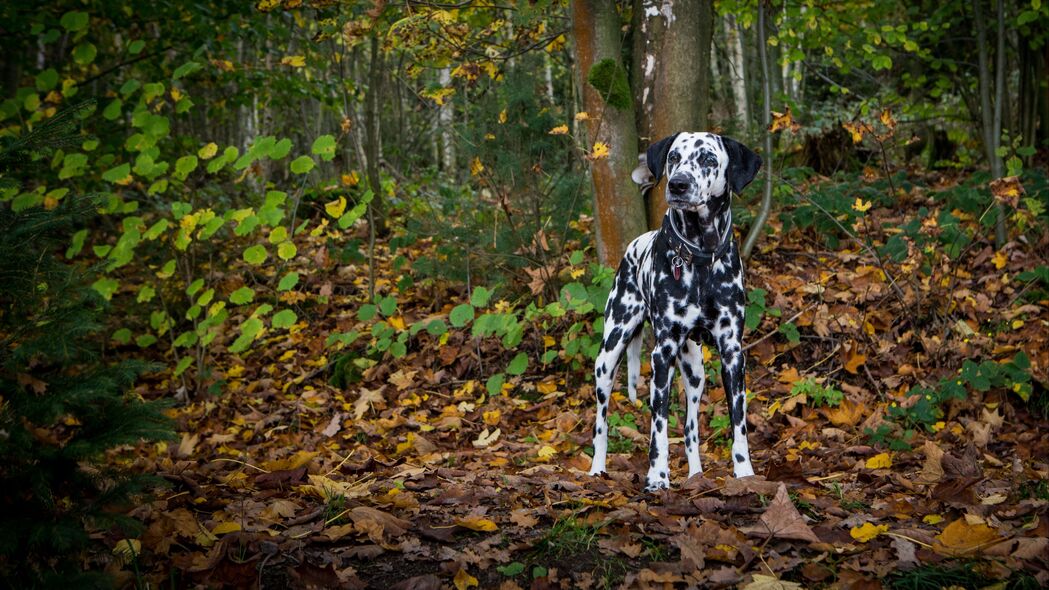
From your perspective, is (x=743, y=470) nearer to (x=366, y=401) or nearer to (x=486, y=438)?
(x=486, y=438)

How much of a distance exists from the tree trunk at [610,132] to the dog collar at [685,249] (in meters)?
1.99

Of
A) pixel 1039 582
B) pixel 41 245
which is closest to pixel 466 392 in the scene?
pixel 41 245

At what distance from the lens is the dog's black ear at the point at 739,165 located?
4.03 m

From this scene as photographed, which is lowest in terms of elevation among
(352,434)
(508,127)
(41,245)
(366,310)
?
(352,434)

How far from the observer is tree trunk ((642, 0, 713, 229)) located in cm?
607

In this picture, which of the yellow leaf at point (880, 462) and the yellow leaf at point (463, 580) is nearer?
the yellow leaf at point (463, 580)

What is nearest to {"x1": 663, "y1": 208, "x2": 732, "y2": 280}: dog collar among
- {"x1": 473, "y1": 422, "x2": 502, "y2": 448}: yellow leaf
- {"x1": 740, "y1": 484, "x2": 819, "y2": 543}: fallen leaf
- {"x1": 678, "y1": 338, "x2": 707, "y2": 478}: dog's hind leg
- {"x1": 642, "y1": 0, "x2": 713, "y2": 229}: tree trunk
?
{"x1": 678, "y1": 338, "x2": 707, "y2": 478}: dog's hind leg

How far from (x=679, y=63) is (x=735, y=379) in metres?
2.97

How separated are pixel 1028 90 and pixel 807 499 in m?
9.21

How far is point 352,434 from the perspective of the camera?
6.21 m

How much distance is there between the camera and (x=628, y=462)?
496cm

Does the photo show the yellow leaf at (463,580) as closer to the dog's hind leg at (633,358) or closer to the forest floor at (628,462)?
the forest floor at (628,462)

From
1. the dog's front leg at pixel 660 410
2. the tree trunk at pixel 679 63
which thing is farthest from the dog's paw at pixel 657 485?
the tree trunk at pixel 679 63

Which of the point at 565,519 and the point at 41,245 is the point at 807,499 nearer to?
the point at 565,519
